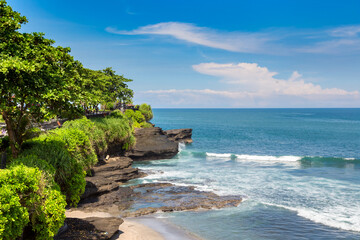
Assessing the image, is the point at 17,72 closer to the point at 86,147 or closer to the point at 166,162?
the point at 86,147

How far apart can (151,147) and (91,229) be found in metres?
34.2

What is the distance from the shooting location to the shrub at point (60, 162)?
17766 millimetres

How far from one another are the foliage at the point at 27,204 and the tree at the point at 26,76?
3192 mm

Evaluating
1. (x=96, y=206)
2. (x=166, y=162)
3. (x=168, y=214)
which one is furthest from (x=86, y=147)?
(x=166, y=162)

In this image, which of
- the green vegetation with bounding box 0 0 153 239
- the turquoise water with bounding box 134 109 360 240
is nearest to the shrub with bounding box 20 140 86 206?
the green vegetation with bounding box 0 0 153 239

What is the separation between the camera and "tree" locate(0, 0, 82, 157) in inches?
511

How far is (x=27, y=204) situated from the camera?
12633mm

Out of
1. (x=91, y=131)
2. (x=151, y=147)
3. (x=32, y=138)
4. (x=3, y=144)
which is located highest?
(x=32, y=138)

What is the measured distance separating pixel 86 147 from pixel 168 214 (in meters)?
9.74

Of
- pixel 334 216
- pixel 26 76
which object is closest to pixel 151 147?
pixel 334 216

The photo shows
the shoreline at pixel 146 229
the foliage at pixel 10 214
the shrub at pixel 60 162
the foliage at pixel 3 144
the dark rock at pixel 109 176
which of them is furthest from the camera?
the dark rock at pixel 109 176

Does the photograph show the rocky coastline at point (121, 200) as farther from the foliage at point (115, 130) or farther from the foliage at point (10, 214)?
the foliage at point (115, 130)

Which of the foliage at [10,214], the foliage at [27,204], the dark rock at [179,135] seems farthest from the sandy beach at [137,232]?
the dark rock at [179,135]

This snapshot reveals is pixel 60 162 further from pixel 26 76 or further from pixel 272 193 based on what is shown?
pixel 272 193
